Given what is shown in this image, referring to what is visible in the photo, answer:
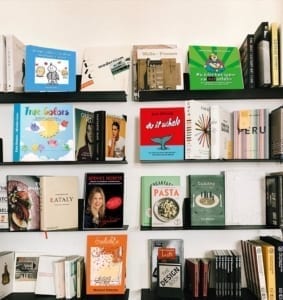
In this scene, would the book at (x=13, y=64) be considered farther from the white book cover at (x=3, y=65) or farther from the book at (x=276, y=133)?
the book at (x=276, y=133)

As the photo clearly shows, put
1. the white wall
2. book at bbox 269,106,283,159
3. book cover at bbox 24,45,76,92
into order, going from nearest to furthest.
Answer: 1. book at bbox 269,106,283,159
2. book cover at bbox 24,45,76,92
3. the white wall

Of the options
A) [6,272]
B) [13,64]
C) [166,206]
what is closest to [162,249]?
[166,206]

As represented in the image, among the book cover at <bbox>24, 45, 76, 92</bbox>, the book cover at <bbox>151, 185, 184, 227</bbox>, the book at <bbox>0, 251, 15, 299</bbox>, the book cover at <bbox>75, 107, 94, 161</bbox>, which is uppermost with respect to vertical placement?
the book cover at <bbox>24, 45, 76, 92</bbox>

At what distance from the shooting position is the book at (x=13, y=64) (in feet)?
6.18

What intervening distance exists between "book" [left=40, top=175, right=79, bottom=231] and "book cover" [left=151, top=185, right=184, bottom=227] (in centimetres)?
44

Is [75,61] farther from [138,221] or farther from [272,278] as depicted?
[272,278]

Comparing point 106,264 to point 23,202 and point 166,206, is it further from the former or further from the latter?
point 23,202

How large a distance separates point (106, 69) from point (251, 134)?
0.88 m

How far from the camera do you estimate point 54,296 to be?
193cm

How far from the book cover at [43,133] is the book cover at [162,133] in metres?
0.40

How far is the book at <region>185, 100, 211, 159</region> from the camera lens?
1.92 metres

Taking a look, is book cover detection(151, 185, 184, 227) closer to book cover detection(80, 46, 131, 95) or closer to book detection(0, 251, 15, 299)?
book cover detection(80, 46, 131, 95)

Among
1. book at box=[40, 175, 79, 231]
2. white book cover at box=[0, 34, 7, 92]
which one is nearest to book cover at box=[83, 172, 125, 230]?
book at box=[40, 175, 79, 231]

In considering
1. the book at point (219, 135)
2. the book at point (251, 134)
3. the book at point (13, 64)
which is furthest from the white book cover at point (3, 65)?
the book at point (251, 134)
